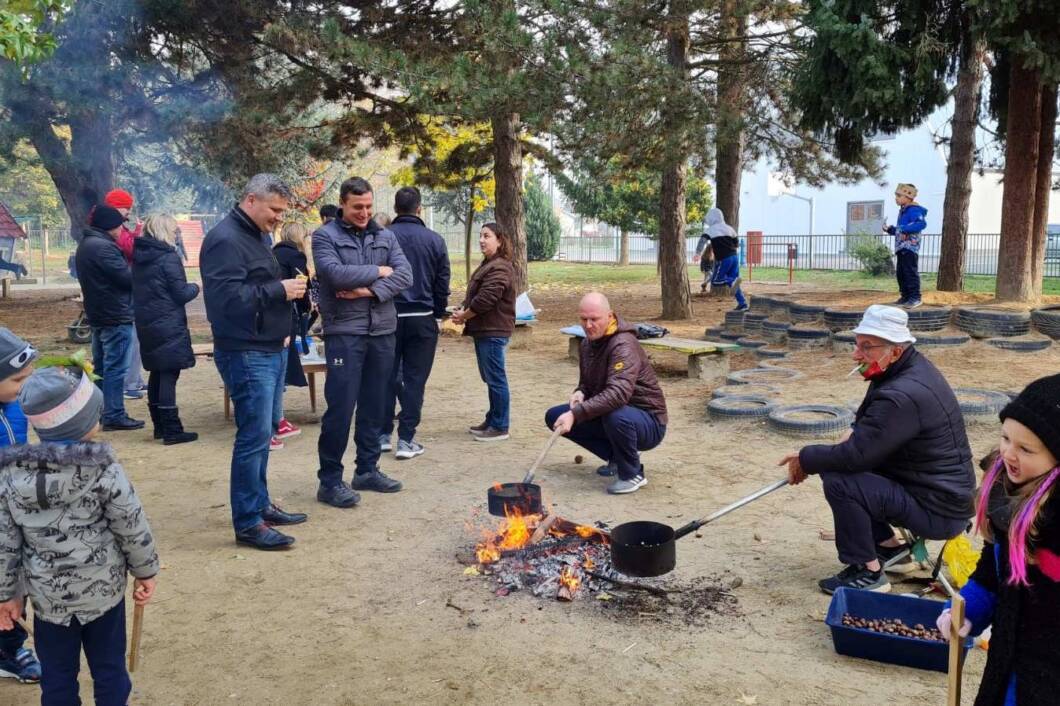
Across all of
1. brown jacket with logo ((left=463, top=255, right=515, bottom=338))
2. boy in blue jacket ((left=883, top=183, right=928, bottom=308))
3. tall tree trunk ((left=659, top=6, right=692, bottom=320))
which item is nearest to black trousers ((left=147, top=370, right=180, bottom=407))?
brown jacket with logo ((left=463, top=255, right=515, bottom=338))

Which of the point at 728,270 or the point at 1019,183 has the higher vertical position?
the point at 1019,183

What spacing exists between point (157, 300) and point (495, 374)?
2.86m

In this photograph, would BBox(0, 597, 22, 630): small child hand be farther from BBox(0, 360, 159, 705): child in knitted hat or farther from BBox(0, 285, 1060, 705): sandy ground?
BBox(0, 285, 1060, 705): sandy ground

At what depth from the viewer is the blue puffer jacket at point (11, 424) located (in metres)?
3.23

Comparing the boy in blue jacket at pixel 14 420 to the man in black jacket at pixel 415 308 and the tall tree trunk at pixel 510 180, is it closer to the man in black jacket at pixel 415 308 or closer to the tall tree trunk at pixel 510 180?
the man in black jacket at pixel 415 308

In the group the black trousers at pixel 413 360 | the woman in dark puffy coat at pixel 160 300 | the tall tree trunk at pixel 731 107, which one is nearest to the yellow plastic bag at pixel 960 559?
the black trousers at pixel 413 360

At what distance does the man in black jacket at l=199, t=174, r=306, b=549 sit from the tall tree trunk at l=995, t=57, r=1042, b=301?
9875 mm

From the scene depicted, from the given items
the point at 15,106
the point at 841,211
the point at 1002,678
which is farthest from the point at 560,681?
the point at 841,211

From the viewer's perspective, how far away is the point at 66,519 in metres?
2.64

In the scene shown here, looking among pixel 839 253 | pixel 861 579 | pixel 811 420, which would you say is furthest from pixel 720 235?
pixel 839 253

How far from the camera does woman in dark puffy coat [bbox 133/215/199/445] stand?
712 cm

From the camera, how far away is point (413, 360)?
654 cm

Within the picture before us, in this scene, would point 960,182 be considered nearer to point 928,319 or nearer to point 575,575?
point 928,319

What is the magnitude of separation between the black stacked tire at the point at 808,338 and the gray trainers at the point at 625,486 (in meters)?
5.40
